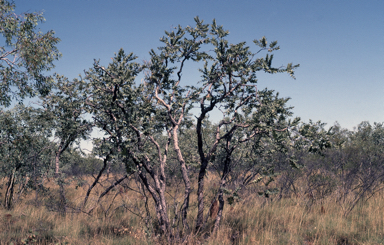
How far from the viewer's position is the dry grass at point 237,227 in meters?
5.34

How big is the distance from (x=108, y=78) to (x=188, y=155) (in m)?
2.51

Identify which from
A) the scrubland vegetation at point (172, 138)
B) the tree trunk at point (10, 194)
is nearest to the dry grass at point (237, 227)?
the scrubland vegetation at point (172, 138)

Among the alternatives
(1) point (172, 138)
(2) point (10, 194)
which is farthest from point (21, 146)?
(1) point (172, 138)

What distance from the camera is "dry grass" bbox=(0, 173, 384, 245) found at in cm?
534

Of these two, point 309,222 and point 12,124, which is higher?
point 12,124

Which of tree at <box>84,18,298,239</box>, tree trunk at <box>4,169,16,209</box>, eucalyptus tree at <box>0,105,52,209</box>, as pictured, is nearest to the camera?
tree at <box>84,18,298,239</box>

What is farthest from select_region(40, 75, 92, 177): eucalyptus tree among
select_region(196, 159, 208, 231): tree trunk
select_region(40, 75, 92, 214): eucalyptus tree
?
select_region(196, 159, 208, 231): tree trunk

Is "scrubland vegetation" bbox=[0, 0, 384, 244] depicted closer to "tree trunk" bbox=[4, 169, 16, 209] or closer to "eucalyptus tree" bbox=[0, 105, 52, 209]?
"eucalyptus tree" bbox=[0, 105, 52, 209]

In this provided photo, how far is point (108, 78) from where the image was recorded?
5.02 metres

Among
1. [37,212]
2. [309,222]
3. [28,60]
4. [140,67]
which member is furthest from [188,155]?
[28,60]

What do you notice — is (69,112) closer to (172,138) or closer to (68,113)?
(68,113)

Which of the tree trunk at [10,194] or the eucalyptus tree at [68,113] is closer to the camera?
the eucalyptus tree at [68,113]

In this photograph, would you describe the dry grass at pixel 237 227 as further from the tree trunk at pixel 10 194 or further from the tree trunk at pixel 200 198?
the tree trunk at pixel 10 194

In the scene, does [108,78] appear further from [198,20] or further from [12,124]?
[12,124]
